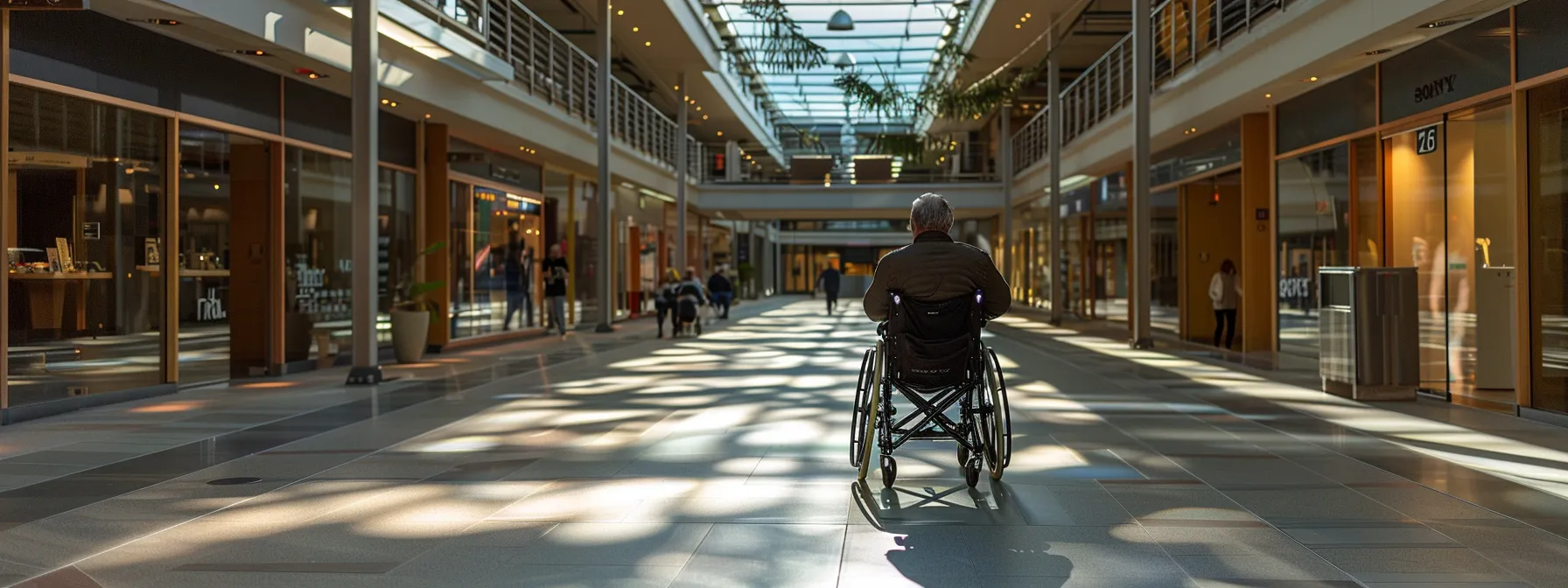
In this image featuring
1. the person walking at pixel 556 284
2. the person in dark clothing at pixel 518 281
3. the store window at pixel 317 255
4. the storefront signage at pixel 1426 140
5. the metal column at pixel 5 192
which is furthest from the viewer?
the person walking at pixel 556 284

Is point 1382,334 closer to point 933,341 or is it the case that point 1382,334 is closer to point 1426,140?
point 1426,140

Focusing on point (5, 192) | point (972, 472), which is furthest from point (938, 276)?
point (5, 192)

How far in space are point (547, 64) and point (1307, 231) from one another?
10687mm

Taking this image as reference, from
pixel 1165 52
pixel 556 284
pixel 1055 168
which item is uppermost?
pixel 1165 52

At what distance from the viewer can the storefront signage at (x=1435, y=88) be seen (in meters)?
9.88

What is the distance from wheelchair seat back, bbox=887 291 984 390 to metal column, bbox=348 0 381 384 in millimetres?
6733

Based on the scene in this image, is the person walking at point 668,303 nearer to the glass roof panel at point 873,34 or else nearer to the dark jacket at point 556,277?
the dark jacket at point 556,277

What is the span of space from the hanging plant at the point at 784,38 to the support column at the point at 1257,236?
7.04 meters

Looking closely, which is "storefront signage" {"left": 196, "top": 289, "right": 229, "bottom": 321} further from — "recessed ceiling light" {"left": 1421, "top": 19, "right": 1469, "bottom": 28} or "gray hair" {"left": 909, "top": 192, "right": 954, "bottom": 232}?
"recessed ceiling light" {"left": 1421, "top": 19, "right": 1469, "bottom": 28}

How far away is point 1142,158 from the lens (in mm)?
15836

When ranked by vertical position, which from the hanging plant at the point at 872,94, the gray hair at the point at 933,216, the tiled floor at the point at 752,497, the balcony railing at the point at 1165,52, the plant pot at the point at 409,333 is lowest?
the tiled floor at the point at 752,497

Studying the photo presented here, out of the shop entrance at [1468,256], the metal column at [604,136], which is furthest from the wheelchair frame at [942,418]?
the metal column at [604,136]

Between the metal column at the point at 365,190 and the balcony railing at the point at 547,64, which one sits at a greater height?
the balcony railing at the point at 547,64

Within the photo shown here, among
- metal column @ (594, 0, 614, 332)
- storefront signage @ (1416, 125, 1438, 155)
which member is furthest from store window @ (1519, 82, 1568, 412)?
metal column @ (594, 0, 614, 332)
